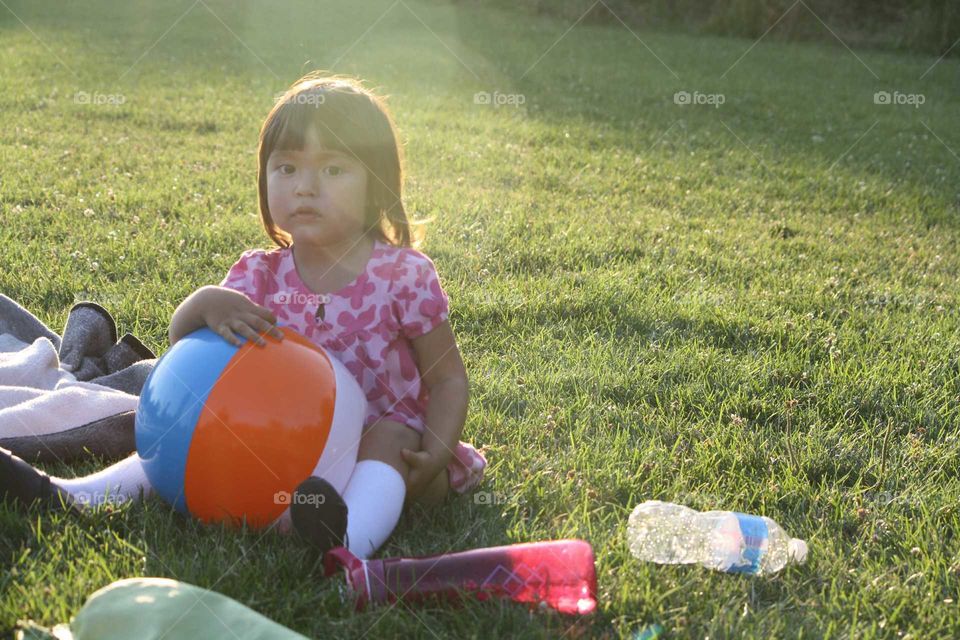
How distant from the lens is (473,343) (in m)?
4.29

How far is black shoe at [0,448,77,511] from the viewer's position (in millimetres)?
2773

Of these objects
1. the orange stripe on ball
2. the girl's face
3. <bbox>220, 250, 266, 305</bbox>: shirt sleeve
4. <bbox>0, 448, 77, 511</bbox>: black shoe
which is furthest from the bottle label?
<bbox>0, 448, 77, 511</bbox>: black shoe

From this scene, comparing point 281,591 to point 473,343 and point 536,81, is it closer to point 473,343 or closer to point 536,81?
point 473,343

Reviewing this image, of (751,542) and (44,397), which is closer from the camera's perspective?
(751,542)

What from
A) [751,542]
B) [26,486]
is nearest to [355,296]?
[26,486]

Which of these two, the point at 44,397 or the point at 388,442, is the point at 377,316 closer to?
the point at 388,442

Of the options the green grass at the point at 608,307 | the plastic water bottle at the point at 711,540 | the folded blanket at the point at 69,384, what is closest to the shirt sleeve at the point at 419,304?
the green grass at the point at 608,307

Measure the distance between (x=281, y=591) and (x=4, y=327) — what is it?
2124 mm

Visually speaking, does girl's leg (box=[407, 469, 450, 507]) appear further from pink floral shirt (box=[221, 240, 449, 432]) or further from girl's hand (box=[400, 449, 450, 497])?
pink floral shirt (box=[221, 240, 449, 432])

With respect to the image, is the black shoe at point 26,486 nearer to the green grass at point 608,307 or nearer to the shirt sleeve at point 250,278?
the green grass at point 608,307

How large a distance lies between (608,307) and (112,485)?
2.49m

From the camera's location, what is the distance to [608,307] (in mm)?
4703

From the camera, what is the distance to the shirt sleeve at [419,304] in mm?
3074

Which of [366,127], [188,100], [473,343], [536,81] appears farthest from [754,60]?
[366,127]
